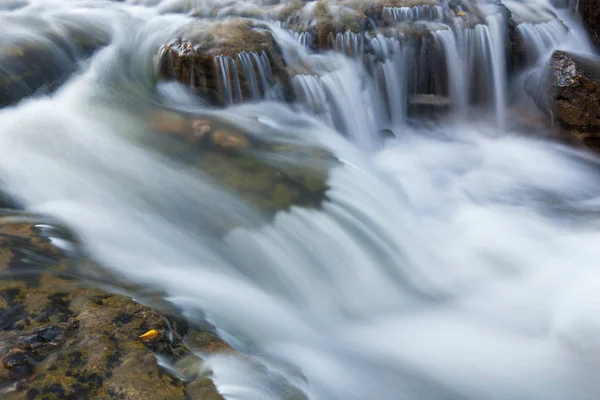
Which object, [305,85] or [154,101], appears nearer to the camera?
[154,101]

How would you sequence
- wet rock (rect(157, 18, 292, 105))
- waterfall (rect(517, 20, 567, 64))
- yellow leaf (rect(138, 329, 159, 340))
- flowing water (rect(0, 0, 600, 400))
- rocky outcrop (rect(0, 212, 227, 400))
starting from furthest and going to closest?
waterfall (rect(517, 20, 567, 64))
wet rock (rect(157, 18, 292, 105))
flowing water (rect(0, 0, 600, 400))
yellow leaf (rect(138, 329, 159, 340))
rocky outcrop (rect(0, 212, 227, 400))

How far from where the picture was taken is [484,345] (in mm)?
3914

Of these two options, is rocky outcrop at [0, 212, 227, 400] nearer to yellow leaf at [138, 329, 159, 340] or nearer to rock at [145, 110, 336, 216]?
yellow leaf at [138, 329, 159, 340]

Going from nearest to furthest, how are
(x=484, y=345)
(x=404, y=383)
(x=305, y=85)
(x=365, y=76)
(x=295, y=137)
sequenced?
(x=404, y=383)
(x=484, y=345)
(x=295, y=137)
(x=305, y=85)
(x=365, y=76)

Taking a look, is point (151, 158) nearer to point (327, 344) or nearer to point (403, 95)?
point (327, 344)

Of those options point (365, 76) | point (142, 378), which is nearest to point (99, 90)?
point (365, 76)

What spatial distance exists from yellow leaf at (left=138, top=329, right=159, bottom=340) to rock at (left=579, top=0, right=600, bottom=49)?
9.44m

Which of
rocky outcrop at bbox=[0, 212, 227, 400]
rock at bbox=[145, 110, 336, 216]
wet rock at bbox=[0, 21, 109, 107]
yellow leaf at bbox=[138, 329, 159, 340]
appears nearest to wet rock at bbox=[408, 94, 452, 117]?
rock at bbox=[145, 110, 336, 216]

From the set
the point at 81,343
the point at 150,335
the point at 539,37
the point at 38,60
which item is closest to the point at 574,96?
the point at 539,37

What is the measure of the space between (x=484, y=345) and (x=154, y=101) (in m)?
4.53

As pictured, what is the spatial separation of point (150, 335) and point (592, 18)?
980 cm

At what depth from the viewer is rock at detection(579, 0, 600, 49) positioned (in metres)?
9.01

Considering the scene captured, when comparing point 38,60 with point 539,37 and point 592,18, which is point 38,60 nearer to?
point 539,37

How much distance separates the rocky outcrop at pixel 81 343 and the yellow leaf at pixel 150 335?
0.06 feet
